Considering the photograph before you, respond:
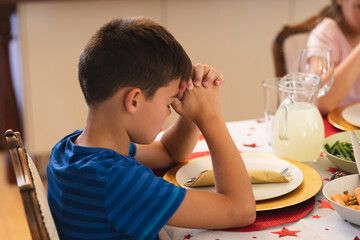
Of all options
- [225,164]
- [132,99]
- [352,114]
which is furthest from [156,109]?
[352,114]

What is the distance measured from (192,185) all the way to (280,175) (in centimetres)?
17

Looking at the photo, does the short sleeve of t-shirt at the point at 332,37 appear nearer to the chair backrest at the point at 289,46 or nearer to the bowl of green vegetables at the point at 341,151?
the chair backrest at the point at 289,46

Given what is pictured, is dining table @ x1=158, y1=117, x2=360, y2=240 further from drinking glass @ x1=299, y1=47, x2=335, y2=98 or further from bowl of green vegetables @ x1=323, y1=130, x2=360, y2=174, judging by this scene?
drinking glass @ x1=299, y1=47, x2=335, y2=98

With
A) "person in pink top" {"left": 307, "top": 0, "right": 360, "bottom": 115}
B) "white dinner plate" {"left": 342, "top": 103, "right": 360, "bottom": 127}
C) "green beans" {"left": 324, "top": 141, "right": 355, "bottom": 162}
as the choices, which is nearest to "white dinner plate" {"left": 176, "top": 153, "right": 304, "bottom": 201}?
"green beans" {"left": 324, "top": 141, "right": 355, "bottom": 162}

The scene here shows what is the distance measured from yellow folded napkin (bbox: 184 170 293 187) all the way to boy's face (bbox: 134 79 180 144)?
13 centimetres

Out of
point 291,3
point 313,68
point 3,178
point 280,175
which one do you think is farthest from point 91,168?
point 291,3

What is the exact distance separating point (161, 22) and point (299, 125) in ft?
6.02

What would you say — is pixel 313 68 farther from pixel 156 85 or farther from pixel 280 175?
pixel 156 85

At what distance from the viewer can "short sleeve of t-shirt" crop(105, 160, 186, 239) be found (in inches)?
31.3

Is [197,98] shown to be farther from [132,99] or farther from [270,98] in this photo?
[270,98]

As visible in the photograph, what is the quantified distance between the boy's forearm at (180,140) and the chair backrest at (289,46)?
0.83m

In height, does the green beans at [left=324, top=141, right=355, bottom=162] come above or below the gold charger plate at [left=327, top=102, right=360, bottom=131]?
above

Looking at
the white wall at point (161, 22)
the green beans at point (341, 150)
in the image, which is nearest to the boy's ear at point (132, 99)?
the green beans at point (341, 150)

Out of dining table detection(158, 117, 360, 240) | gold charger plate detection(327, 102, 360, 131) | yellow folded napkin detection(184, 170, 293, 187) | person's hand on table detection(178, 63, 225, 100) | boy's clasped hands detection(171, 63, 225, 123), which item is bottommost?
dining table detection(158, 117, 360, 240)
